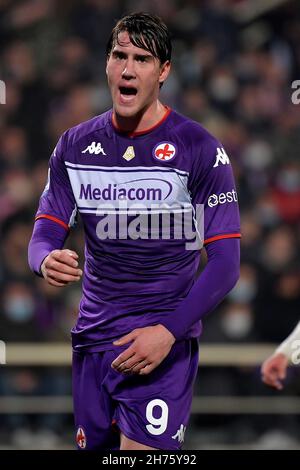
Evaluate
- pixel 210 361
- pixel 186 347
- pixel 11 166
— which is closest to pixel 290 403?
pixel 210 361

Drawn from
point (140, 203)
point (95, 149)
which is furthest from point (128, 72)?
point (140, 203)

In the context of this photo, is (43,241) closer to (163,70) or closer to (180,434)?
(163,70)

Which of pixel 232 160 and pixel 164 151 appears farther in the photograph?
pixel 232 160

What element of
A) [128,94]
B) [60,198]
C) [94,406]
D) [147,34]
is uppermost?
[147,34]

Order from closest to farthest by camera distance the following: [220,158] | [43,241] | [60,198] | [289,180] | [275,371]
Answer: [220,158] → [43,241] → [60,198] → [275,371] → [289,180]

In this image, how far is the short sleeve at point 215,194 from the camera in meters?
4.16

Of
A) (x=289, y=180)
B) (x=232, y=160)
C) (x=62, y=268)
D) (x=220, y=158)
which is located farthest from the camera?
(x=232, y=160)

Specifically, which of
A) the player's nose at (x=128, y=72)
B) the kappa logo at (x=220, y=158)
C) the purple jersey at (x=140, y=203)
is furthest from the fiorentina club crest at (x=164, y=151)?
the player's nose at (x=128, y=72)

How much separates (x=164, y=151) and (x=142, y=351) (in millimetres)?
791

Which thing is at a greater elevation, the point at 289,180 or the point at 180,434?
the point at 289,180

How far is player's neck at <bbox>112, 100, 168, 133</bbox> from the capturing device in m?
4.30

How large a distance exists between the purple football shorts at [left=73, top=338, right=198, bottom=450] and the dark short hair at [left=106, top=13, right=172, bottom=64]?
1116 millimetres

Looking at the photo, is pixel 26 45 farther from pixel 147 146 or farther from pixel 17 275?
pixel 147 146

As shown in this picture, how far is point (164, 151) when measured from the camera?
14.0 feet
